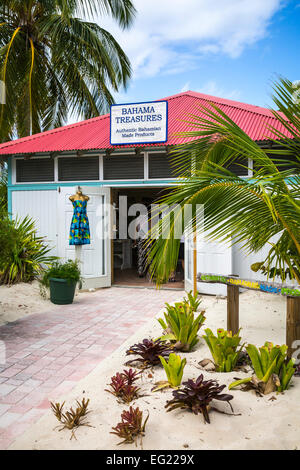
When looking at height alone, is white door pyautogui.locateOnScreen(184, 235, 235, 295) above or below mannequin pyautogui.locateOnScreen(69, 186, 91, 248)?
below

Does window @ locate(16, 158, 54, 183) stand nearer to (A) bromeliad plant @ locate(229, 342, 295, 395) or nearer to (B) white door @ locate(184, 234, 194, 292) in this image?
(B) white door @ locate(184, 234, 194, 292)

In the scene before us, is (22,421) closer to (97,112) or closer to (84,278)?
(84,278)

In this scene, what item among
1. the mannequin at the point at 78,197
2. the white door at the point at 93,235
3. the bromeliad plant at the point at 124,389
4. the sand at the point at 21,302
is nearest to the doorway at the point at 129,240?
the white door at the point at 93,235

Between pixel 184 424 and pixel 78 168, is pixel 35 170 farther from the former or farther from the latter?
pixel 184 424

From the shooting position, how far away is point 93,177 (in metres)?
8.93

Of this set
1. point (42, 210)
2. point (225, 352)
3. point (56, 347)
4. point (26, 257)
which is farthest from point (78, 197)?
point (225, 352)

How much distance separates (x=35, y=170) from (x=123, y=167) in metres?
2.29

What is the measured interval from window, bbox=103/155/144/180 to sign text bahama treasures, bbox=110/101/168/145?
511 mm

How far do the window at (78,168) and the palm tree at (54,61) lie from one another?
3.81m

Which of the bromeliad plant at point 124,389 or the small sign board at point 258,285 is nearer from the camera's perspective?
the bromeliad plant at point 124,389

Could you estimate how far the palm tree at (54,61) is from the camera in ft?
39.7

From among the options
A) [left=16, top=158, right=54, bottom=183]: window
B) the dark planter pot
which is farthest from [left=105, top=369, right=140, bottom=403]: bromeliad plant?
[left=16, top=158, right=54, bottom=183]: window

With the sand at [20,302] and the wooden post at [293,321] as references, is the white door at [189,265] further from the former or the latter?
the wooden post at [293,321]

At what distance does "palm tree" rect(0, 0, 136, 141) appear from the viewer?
12.1 metres
